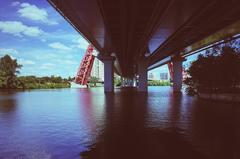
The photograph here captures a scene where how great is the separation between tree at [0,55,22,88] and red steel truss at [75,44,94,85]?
Result: 1298 inches

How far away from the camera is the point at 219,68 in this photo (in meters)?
40.9

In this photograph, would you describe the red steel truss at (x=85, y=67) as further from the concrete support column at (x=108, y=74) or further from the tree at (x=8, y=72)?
the concrete support column at (x=108, y=74)

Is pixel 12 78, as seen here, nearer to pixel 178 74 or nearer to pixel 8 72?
pixel 8 72

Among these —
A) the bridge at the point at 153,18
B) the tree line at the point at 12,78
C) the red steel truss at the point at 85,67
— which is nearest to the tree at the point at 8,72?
the tree line at the point at 12,78

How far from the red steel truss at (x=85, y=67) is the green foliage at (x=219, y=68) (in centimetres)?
10764

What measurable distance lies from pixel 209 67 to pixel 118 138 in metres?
33.2

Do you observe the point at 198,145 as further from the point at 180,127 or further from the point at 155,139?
the point at 180,127

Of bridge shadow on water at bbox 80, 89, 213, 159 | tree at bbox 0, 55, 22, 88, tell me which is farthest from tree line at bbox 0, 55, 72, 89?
bridge shadow on water at bbox 80, 89, 213, 159

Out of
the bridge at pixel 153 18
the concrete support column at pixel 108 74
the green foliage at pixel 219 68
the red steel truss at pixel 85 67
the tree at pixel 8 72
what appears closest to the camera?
the bridge at pixel 153 18

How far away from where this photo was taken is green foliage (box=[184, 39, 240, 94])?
3976 centimetres

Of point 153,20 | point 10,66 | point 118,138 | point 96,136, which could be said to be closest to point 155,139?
point 118,138

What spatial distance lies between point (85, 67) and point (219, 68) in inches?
4846

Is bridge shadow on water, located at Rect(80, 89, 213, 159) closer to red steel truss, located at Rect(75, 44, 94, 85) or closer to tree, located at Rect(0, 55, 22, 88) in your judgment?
tree, located at Rect(0, 55, 22, 88)

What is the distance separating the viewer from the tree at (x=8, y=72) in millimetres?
126044
